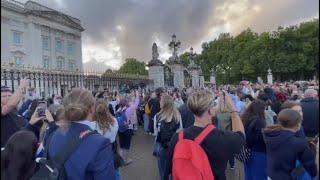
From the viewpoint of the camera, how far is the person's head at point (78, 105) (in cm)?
440

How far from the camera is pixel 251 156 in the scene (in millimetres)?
7062

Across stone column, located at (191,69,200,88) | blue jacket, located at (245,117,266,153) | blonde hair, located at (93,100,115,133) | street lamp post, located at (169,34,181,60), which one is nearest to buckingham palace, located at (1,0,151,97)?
stone column, located at (191,69,200,88)

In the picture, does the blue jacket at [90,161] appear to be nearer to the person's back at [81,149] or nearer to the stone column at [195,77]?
the person's back at [81,149]

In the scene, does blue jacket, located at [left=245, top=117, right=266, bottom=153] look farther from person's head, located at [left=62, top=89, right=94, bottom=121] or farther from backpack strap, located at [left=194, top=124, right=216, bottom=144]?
person's head, located at [left=62, top=89, right=94, bottom=121]

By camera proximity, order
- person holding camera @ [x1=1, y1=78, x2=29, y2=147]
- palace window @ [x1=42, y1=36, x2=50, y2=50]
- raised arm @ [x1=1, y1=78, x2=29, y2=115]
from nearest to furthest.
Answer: raised arm @ [x1=1, y1=78, x2=29, y2=115] < person holding camera @ [x1=1, y1=78, x2=29, y2=147] < palace window @ [x1=42, y1=36, x2=50, y2=50]

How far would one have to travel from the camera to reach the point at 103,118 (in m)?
7.37

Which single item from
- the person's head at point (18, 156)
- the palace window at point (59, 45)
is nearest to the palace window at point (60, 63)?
the palace window at point (59, 45)

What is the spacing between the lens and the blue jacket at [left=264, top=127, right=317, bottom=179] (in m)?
4.96

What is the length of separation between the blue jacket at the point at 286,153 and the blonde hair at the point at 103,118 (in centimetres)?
280

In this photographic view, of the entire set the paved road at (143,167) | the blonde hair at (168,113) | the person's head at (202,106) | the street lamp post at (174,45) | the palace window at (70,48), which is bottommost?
the paved road at (143,167)

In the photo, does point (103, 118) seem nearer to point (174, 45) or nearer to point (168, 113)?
point (168, 113)

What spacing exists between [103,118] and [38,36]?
60.6 metres

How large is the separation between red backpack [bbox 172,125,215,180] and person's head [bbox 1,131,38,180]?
52.2 inches

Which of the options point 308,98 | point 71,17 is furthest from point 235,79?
point 308,98
